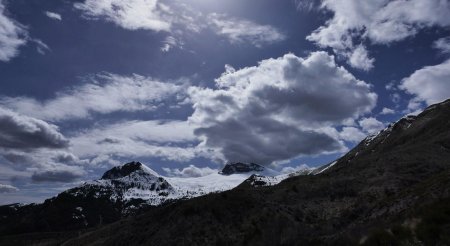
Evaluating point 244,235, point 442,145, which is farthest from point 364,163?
point 244,235

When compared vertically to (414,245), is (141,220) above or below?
above

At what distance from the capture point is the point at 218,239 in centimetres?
7150

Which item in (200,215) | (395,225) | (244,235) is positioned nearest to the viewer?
(395,225)

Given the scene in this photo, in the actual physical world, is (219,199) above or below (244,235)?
above

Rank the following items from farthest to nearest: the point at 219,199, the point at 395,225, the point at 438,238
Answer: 1. the point at 219,199
2. the point at 395,225
3. the point at 438,238

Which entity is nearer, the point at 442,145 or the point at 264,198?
the point at 264,198

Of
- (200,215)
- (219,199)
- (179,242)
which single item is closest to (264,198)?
(219,199)

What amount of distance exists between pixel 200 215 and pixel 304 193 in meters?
28.7

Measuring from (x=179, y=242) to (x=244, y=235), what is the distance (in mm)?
11753

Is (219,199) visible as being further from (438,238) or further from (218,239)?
(438,238)

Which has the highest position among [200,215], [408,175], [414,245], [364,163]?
[364,163]

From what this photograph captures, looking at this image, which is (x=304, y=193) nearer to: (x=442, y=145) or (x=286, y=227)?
(x=286, y=227)

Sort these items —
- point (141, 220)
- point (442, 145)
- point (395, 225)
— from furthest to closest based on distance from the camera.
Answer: point (442, 145), point (141, 220), point (395, 225)

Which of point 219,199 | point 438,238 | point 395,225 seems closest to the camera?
point 438,238
